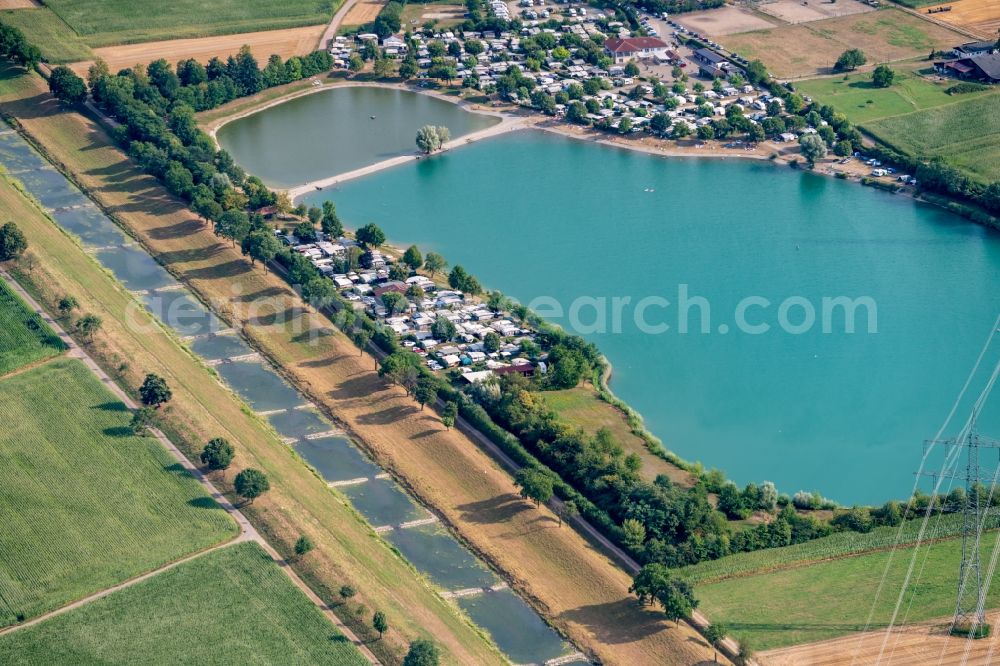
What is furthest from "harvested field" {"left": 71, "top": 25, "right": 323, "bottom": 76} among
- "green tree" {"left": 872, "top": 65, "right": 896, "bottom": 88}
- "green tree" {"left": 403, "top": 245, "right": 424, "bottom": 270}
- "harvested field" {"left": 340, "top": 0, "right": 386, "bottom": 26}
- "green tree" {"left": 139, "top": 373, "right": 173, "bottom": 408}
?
"green tree" {"left": 872, "top": 65, "right": 896, "bottom": 88}

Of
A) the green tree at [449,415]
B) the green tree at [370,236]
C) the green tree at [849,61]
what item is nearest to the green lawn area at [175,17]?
the green tree at [370,236]

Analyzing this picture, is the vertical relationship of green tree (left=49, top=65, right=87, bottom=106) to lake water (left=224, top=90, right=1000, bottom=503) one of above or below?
above

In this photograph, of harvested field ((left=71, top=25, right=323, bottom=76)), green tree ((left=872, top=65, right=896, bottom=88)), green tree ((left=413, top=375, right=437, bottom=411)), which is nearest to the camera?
green tree ((left=413, top=375, right=437, bottom=411))

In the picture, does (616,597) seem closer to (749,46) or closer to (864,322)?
(864,322)

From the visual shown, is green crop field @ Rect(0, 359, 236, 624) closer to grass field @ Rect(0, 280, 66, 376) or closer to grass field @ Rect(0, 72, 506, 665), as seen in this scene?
grass field @ Rect(0, 280, 66, 376)

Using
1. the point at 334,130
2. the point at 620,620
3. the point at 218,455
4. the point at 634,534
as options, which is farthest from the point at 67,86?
the point at 620,620

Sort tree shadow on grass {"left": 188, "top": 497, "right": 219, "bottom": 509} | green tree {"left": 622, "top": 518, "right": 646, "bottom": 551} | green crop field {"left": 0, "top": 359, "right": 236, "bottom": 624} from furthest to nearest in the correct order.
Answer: tree shadow on grass {"left": 188, "top": 497, "right": 219, "bottom": 509}
green tree {"left": 622, "top": 518, "right": 646, "bottom": 551}
green crop field {"left": 0, "top": 359, "right": 236, "bottom": 624}

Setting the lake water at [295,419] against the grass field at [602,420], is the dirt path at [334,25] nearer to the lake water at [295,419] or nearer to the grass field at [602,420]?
the lake water at [295,419]
